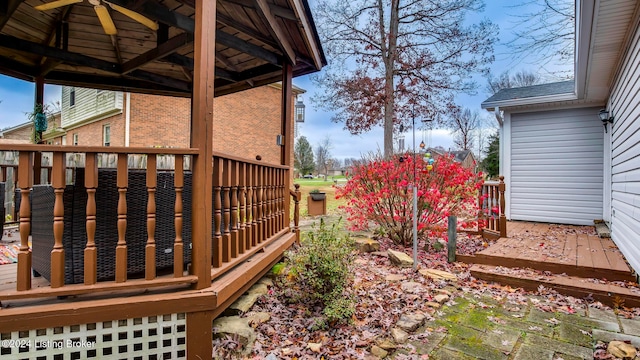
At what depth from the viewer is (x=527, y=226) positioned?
677 cm

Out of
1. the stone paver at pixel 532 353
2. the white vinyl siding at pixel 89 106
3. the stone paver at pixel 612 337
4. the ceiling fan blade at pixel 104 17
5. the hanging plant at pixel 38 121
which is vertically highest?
the white vinyl siding at pixel 89 106

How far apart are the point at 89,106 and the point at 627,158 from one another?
16.8 m

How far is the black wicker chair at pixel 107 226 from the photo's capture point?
199cm

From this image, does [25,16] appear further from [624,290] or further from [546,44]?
[546,44]

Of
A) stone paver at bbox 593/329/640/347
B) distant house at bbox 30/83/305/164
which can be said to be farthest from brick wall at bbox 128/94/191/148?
stone paver at bbox 593/329/640/347

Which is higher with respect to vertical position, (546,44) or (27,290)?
(546,44)

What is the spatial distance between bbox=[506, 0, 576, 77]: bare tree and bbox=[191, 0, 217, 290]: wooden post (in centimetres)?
965

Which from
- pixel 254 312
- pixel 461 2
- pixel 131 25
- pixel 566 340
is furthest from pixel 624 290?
pixel 461 2

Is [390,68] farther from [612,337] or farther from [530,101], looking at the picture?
[612,337]

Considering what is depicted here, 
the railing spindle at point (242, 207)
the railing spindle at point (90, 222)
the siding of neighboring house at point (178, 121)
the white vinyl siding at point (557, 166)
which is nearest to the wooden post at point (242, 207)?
the railing spindle at point (242, 207)

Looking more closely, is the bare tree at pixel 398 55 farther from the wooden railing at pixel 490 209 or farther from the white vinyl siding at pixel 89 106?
the white vinyl siding at pixel 89 106

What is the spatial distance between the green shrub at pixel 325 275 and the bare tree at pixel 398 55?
796 cm

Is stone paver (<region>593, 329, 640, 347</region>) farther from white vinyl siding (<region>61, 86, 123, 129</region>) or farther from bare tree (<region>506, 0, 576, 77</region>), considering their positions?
white vinyl siding (<region>61, 86, 123, 129</region>)

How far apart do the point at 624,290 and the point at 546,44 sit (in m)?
8.76
